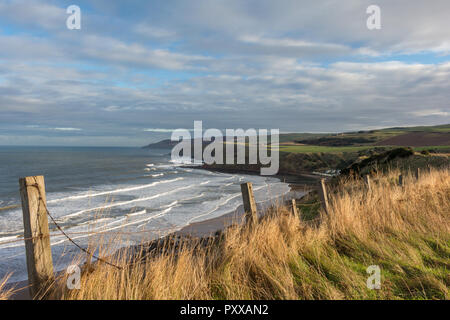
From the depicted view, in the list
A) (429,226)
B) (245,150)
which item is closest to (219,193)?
(429,226)

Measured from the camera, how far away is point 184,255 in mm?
4117

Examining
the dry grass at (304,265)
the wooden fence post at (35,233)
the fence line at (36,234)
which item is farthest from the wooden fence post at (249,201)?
the wooden fence post at (35,233)

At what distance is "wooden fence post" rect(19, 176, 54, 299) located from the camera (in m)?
3.25

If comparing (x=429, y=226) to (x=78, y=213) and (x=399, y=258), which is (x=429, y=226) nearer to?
(x=399, y=258)

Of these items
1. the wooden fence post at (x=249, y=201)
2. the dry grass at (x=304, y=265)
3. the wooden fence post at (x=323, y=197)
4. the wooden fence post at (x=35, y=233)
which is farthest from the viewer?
the wooden fence post at (x=323, y=197)

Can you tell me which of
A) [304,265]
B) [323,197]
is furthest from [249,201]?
[323,197]

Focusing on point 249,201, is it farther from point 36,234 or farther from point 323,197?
point 36,234

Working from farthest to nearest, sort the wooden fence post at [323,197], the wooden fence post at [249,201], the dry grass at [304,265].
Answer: the wooden fence post at [323,197] → the wooden fence post at [249,201] → the dry grass at [304,265]

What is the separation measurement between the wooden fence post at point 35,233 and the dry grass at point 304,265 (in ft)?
1.07

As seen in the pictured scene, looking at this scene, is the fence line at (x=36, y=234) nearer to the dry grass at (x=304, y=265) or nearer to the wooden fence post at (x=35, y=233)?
the wooden fence post at (x=35, y=233)

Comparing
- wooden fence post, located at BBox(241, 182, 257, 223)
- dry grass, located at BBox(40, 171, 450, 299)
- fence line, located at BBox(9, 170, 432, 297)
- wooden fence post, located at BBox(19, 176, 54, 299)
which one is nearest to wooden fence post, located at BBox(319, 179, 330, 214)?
dry grass, located at BBox(40, 171, 450, 299)

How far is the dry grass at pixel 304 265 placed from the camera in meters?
3.67

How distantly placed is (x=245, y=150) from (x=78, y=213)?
63607mm

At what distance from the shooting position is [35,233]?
3309 mm
